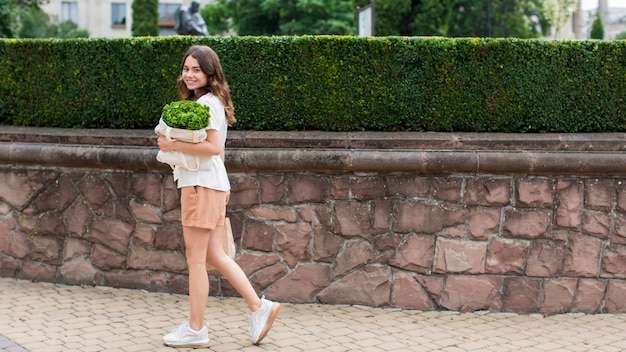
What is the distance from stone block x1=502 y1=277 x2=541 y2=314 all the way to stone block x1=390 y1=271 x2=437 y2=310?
0.55 metres

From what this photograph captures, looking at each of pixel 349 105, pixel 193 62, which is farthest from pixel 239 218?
pixel 193 62

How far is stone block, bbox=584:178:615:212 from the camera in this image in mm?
6109

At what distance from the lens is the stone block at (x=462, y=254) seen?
614 cm

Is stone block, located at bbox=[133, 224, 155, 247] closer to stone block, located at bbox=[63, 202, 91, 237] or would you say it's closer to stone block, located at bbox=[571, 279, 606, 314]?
stone block, located at bbox=[63, 202, 91, 237]

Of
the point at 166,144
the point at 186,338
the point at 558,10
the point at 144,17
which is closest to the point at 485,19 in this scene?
the point at 558,10

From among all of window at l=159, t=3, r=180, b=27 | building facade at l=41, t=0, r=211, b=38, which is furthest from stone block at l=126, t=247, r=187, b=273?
window at l=159, t=3, r=180, b=27

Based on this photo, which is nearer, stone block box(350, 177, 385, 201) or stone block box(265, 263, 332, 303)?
stone block box(350, 177, 385, 201)

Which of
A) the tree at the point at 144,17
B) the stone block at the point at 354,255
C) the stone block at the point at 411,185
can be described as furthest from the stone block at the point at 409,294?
the tree at the point at 144,17

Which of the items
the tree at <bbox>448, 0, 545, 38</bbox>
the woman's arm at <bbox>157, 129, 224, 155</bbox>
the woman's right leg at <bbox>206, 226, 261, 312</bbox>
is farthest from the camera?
the tree at <bbox>448, 0, 545, 38</bbox>

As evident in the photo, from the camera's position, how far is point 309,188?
6.18m

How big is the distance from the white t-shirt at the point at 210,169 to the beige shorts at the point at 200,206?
0.04 meters

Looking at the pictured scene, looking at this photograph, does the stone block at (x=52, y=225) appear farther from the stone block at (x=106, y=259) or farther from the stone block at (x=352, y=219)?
the stone block at (x=352, y=219)

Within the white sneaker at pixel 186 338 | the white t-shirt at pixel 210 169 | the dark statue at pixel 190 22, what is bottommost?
the white sneaker at pixel 186 338

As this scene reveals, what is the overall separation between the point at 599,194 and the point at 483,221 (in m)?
0.90
